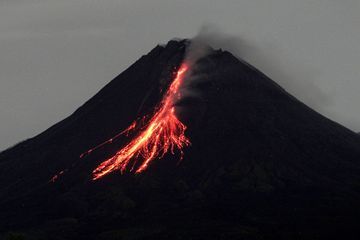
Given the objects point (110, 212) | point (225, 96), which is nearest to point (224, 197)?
point (110, 212)

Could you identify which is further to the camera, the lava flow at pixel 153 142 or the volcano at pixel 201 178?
the lava flow at pixel 153 142

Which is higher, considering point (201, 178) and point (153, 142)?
point (153, 142)

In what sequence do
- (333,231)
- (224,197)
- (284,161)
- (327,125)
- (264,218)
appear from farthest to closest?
1. (327,125)
2. (284,161)
3. (224,197)
4. (264,218)
5. (333,231)

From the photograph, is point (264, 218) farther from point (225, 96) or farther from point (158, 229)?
point (225, 96)

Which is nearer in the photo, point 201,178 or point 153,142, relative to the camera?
point 201,178
